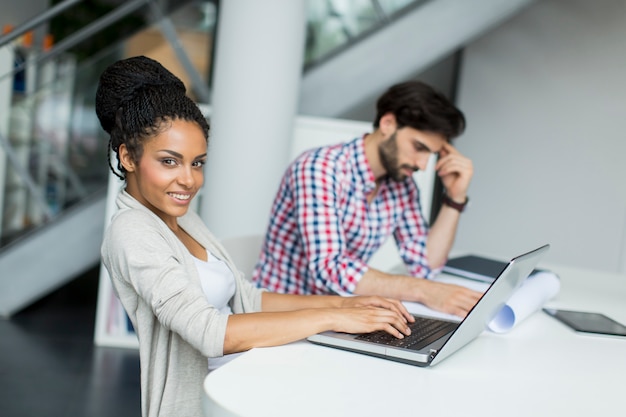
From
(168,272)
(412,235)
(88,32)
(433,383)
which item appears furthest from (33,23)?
(433,383)

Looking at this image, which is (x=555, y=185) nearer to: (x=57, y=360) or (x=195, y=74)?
(x=195, y=74)

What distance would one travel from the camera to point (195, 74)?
4195mm

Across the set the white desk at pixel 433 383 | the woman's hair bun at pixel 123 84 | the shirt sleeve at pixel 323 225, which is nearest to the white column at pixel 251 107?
the shirt sleeve at pixel 323 225

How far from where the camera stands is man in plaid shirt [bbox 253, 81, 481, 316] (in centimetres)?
203

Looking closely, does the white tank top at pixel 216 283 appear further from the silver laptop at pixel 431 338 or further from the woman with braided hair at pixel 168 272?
the silver laptop at pixel 431 338

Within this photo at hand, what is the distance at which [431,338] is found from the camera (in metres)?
1.39

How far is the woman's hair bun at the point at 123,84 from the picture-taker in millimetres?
1475

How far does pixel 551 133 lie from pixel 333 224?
3529 millimetres

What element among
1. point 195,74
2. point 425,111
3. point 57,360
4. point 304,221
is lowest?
point 57,360

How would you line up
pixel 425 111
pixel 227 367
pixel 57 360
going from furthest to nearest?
pixel 57 360, pixel 425 111, pixel 227 367

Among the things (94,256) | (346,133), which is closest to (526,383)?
(346,133)

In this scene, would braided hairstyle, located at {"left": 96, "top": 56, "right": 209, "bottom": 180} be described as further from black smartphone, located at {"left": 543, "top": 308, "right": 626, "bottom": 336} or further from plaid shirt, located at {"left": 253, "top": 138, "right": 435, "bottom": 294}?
black smartphone, located at {"left": 543, "top": 308, "right": 626, "bottom": 336}

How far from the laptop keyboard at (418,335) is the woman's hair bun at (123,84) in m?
0.62

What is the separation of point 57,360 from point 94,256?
1.04 metres
